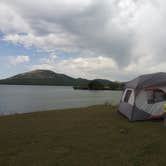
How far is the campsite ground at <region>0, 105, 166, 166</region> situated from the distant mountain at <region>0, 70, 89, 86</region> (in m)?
110

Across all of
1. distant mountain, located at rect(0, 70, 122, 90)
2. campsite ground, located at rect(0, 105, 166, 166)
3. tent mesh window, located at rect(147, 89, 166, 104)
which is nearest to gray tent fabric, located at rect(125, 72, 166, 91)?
tent mesh window, located at rect(147, 89, 166, 104)

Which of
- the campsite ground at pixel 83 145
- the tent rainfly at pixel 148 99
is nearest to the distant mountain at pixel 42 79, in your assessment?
the tent rainfly at pixel 148 99

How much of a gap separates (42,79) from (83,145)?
483 ft

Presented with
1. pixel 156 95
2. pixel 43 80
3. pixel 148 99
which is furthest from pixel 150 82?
pixel 43 80

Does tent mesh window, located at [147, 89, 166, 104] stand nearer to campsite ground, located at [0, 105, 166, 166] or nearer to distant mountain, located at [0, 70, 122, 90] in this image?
campsite ground, located at [0, 105, 166, 166]

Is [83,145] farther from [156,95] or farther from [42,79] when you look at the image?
[42,79]

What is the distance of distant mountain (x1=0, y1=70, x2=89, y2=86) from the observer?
13800 cm

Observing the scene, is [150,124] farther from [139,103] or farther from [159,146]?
[159,146]

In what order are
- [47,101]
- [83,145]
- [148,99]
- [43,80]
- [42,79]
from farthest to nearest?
[42,79] < [43,80] < [47,101] < [148,99] < [83,145]

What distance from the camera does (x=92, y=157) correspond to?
458 centimetres

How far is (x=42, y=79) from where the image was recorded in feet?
491

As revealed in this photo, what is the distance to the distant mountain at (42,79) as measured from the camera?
138 meters

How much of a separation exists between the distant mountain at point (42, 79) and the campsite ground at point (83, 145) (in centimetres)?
10968

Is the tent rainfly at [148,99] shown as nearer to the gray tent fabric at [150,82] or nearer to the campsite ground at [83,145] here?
the gray tent fabric at [150,82]
